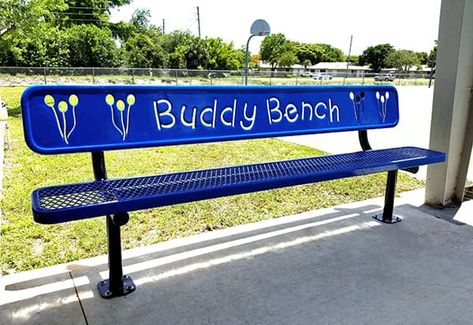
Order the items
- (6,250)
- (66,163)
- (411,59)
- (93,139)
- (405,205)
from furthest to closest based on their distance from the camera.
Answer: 1. (411,59)
2. (66,163)
3. (405,205)
4. (6,250)
5. (93,139)

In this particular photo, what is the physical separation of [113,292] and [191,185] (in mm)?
715

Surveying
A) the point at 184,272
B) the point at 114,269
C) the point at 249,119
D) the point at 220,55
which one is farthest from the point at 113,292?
the point at 220,55

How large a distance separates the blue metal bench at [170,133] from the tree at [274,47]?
227 feet

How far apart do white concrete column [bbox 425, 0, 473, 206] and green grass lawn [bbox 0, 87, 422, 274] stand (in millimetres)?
616

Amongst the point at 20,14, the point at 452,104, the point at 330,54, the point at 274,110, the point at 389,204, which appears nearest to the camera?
the point at 274,110

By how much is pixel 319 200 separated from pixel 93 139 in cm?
231

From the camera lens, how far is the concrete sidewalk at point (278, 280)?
204 cm

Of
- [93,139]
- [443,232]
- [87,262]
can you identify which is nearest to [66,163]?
[87,262]

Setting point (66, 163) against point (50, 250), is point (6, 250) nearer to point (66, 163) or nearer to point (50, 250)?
point (50, 250)

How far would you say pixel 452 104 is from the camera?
10.9 feet

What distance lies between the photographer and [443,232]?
10.0ft

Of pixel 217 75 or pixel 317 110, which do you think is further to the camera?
pixel 217 75

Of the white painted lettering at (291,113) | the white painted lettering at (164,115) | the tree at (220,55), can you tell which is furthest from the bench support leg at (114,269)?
the tree at (220,55)

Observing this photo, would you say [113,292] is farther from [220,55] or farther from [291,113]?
[220,55]
